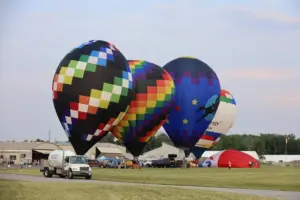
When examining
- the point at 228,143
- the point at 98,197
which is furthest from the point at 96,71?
the point at 228,143

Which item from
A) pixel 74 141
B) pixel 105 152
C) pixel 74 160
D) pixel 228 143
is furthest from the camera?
pixel 228 143

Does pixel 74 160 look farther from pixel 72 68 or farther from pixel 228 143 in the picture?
pixel 228 143

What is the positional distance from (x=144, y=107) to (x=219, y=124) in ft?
51.8

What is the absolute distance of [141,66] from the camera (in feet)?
160

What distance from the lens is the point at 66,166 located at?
3484 centimetres

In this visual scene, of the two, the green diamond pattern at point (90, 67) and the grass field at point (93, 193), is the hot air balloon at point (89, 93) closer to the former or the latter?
the green diamond pattern at point (90, 67)

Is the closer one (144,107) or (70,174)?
(70,174)

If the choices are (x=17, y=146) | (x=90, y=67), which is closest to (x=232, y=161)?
(x=90, y=67)

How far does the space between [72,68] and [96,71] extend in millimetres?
1866

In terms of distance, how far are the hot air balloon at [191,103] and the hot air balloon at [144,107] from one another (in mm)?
3426

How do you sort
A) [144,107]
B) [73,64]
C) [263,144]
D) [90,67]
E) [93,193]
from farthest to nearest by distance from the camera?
[263,144]
[144,107]
[73,64]
[90,67]
[93,193]

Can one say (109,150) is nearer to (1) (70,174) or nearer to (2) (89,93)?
(2) (89,93)

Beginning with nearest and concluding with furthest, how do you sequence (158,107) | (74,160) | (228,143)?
(74,160) < (158,107) < (228,143)

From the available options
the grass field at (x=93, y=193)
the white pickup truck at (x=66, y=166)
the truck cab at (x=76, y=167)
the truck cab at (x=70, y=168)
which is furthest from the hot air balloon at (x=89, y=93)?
the grass field at (x=93, y=193)
